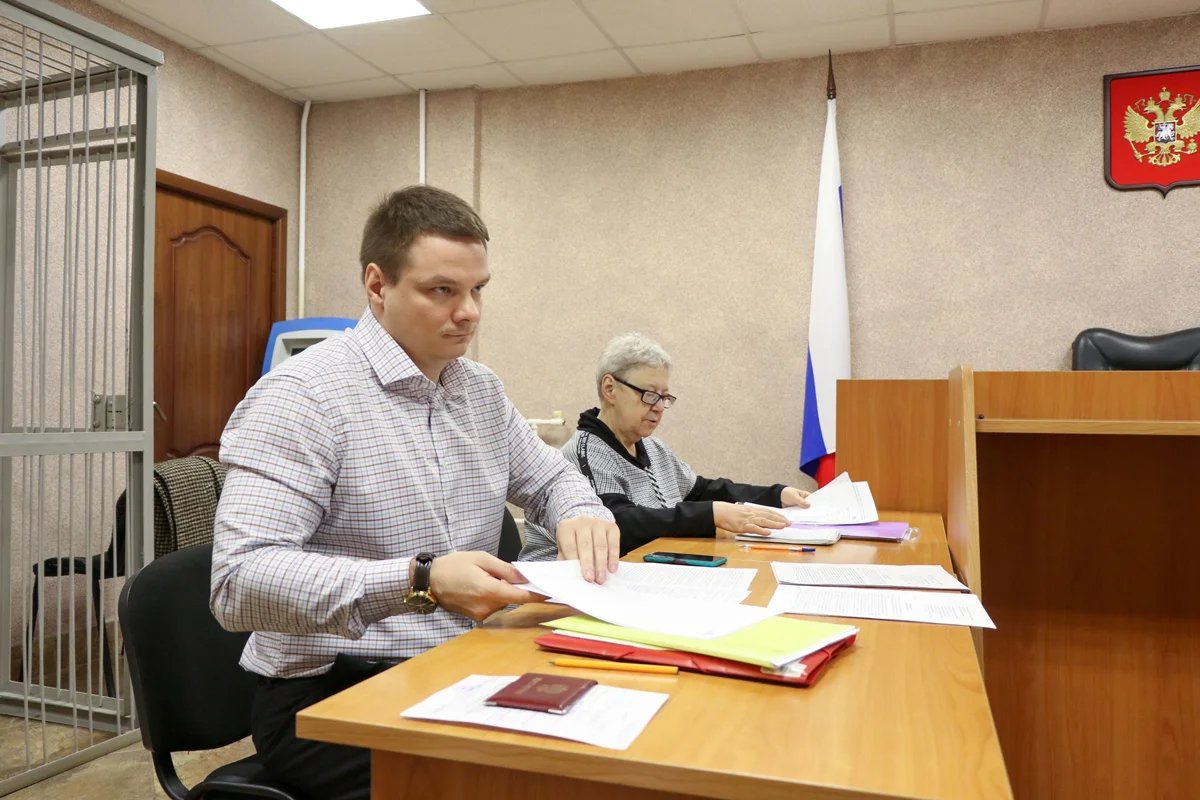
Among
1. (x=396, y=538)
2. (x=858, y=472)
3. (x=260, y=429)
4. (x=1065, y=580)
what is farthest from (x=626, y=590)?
(x=858, y=472)

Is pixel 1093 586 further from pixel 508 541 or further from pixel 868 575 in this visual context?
pixel 508 541

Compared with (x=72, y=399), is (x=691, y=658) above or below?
below

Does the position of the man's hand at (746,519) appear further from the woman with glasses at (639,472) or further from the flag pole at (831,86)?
the flag pole at (831,86)

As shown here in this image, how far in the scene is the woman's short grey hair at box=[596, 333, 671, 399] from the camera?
248 cm

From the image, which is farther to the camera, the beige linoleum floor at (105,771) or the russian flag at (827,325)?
the russian flag at (827,325)

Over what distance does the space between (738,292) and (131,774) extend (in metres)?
3.04

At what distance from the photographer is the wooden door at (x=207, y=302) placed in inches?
161

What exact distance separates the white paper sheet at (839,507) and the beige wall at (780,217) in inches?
72.4

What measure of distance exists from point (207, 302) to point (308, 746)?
3583 millimetres

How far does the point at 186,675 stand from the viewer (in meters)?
1.26

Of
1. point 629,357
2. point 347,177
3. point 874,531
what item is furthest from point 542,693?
point 347,177

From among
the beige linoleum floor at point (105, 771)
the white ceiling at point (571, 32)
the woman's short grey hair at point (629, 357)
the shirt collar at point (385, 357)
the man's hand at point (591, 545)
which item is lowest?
the beige linoleum floor at point (105, 771)

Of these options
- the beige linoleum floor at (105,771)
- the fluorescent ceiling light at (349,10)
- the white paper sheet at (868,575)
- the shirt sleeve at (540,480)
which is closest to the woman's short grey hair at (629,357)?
the shirt sleeve at (540,480)

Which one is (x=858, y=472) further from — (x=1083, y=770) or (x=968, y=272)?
(x=968, y=272)
